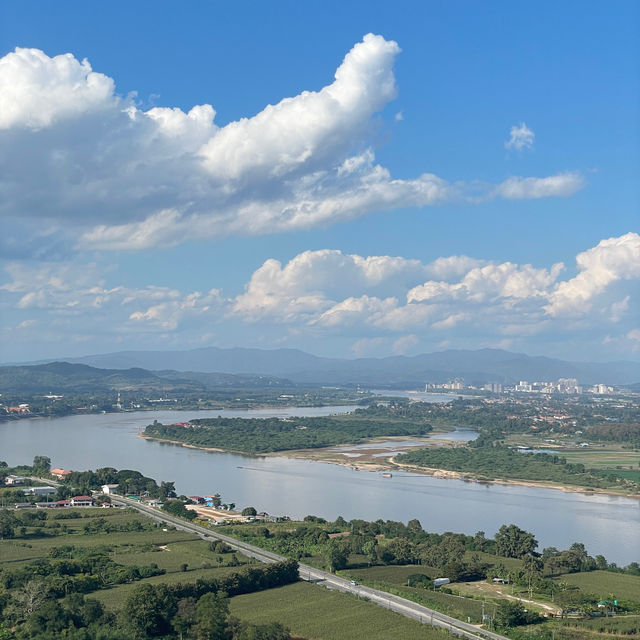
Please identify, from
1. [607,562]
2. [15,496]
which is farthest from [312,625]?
[15,496]

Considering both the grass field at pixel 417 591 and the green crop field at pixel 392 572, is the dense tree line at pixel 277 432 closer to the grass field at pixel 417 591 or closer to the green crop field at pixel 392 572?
the green crop field at pixel 392 572

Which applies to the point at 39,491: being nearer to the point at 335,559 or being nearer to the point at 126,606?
the point at 335,559

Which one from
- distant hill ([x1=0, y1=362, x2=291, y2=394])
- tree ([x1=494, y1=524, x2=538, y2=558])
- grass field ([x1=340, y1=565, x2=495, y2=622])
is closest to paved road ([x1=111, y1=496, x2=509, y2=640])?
grass field ([x1=340, y1=565, x2=495, y2=622])

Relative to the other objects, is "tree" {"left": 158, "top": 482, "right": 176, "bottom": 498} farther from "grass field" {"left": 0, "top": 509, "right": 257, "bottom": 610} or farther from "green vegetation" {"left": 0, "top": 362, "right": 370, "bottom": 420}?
"green vegetation" {"left": 0, "top": 362, "right": 370, "bottom": 420}

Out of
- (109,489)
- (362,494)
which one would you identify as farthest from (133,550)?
(362,494)

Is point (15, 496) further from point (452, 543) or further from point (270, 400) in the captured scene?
point (270, 400)

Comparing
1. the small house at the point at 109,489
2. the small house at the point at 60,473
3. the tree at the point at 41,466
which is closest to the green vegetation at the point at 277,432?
the tree at the point at 41,466
